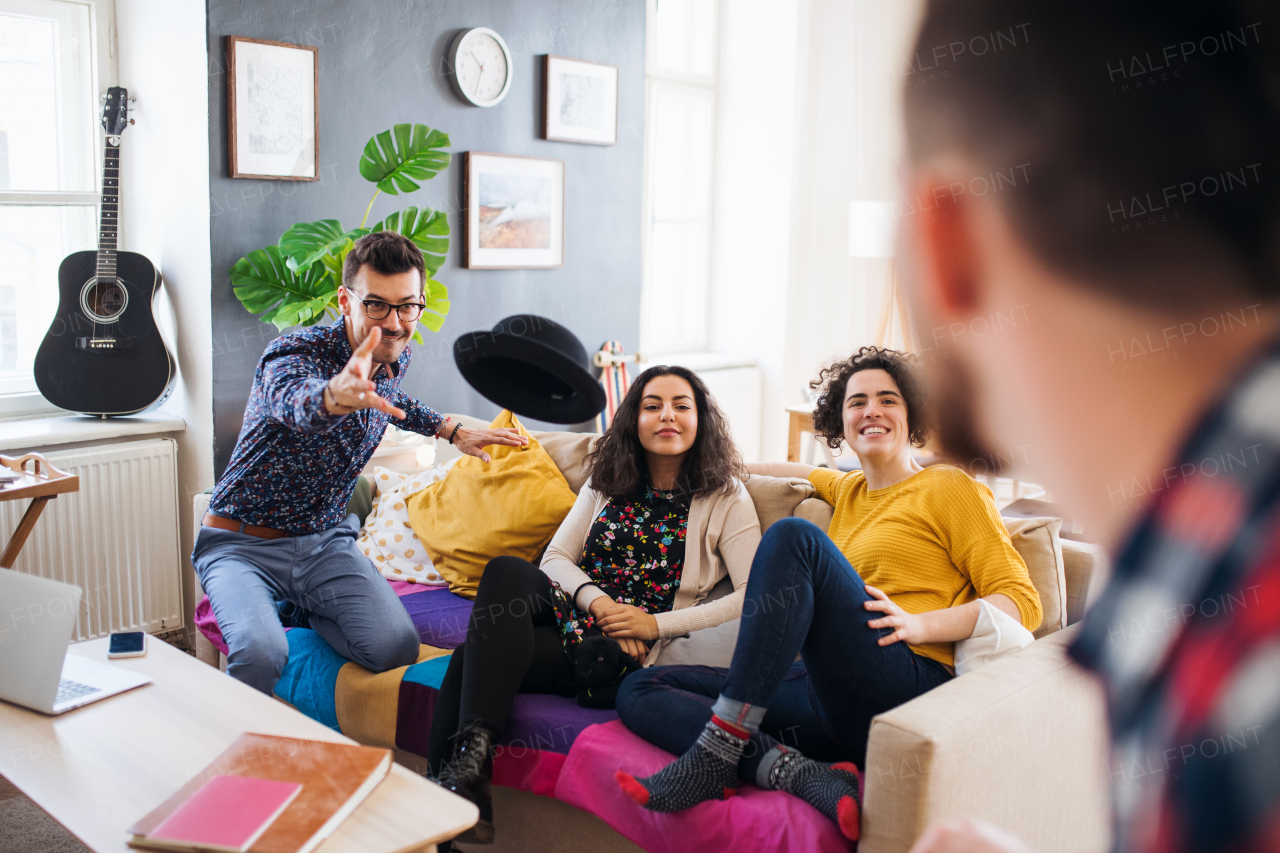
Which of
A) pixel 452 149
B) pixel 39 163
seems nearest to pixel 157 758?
pixel 39 163

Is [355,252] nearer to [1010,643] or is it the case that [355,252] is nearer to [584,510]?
[584,510]

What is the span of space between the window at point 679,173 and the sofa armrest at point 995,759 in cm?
325

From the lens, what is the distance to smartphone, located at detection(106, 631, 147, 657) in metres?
1.91

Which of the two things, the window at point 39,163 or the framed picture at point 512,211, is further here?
the framed picture at point 512,211

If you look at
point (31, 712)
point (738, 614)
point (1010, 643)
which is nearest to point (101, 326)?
point (31, 712)

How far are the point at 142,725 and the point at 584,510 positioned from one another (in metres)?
0.99

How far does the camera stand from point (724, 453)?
2236mm

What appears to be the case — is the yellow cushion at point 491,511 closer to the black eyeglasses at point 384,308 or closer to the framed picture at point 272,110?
the black eyeglasses at point 384,308

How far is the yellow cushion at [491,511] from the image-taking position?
7.89 feet

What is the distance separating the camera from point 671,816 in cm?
155

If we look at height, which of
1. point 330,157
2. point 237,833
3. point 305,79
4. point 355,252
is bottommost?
point 237,833

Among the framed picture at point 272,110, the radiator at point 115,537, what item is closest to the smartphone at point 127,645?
the radiator at point 115,537

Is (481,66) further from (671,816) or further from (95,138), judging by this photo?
(671,816)

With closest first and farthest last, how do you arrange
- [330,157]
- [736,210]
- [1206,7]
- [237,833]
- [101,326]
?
[1206,7] < [237,833] < [101,326] < [330,157] < [736,210]
